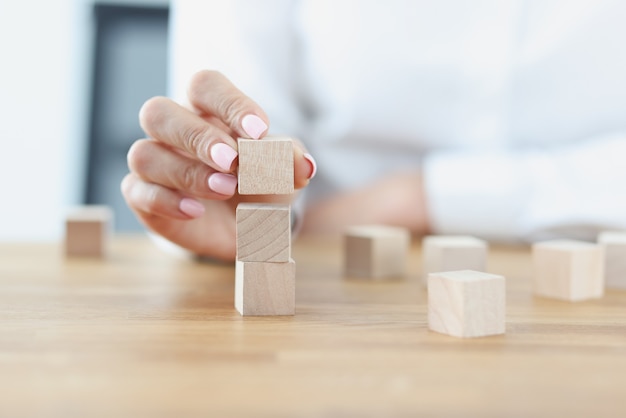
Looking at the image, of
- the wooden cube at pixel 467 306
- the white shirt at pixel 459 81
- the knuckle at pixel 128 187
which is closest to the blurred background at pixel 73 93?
the white shirt at pixel 459 81

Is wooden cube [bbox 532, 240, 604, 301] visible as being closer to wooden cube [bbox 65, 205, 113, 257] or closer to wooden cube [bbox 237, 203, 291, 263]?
wooden cube [bbox 237, 203, 291, 263]

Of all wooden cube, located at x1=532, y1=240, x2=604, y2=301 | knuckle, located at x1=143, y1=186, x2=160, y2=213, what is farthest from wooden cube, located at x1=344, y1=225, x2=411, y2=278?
knuckle, located at x1=143, y1=186, x2=160, y2=213

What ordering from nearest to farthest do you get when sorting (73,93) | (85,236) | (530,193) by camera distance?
(85,236) → (530,193) → (73,93)

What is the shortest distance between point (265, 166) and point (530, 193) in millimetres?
886

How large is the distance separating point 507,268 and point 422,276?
0.55 feet

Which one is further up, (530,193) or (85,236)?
(530,193)

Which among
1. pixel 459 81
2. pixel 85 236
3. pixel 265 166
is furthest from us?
pixel 459 81

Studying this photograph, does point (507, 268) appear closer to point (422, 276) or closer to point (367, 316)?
point (422, 276)

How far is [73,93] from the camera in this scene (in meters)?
3.49

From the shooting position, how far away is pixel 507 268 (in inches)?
42.8

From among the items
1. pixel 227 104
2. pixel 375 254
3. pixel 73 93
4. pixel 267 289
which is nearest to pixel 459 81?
pixel 375 254

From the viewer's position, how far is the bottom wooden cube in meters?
0.72

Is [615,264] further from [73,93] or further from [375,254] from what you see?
[73,93]

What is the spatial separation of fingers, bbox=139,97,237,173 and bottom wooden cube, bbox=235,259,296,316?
0.40 ft
